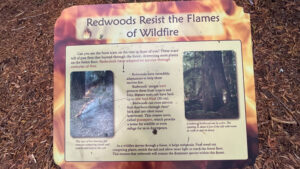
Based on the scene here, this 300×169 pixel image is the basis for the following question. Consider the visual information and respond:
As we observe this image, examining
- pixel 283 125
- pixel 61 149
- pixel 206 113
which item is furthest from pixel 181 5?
pixel 61 149

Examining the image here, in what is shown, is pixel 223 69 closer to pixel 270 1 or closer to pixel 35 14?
pixel 270 1

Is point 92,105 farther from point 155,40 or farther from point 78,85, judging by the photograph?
point 155,40

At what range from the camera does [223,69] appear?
27.8 inches

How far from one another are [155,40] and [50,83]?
364mm

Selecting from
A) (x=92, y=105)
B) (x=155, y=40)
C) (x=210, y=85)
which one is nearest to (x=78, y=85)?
(x=92, y=105)

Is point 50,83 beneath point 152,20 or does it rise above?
beneath

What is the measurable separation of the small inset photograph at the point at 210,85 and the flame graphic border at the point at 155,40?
44 mm

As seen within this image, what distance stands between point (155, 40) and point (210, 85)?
0.72 feet

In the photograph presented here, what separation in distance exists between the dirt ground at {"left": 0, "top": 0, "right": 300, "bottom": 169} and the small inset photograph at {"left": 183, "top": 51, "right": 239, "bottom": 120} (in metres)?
0.08

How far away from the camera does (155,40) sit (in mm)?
718

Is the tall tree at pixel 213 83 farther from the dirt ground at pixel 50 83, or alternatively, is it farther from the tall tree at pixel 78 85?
the tall tree at pixel 78 85

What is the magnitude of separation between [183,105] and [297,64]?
14.8 inches

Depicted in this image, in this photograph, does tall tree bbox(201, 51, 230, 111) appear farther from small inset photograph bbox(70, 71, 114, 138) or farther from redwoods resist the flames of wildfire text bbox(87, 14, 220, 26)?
small inset photograph bbox(70, 71, 114, 138)

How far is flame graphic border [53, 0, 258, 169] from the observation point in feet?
2.28
